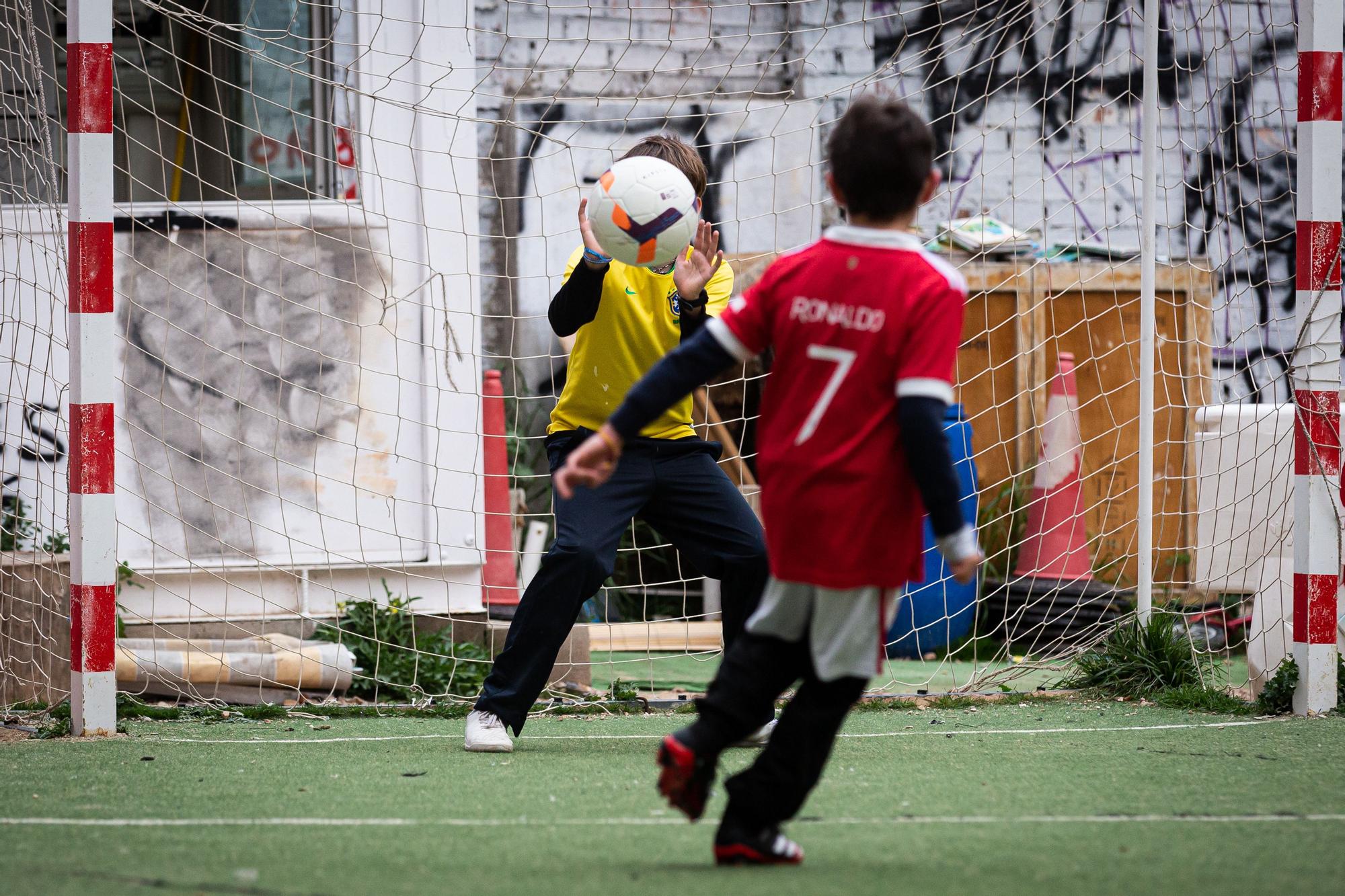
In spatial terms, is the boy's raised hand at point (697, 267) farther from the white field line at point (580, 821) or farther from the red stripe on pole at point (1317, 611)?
the red stripe on pole at point (1317, 611)

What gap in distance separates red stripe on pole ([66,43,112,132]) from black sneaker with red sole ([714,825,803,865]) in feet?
9.84

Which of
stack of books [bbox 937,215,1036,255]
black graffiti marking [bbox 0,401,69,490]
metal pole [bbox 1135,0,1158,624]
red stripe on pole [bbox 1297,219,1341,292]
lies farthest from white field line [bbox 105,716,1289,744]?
stack of books [bbox 937,215,1036,255]

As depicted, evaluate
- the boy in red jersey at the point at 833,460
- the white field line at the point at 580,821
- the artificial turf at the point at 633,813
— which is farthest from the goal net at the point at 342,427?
the boy in red jersey at the point at 833,460

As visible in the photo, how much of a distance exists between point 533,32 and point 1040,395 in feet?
12.9

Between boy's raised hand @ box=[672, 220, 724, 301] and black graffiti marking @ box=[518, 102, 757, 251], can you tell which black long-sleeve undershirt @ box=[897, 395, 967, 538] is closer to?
boy's raised hand @ box=[672, 220, 724, 301]

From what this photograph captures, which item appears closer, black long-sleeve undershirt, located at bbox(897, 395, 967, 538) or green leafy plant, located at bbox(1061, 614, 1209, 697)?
black long-sleeve undershirt, located at bbox(897, 395, 967, 538)

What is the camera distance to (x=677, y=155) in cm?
392

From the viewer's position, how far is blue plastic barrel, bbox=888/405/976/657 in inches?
258

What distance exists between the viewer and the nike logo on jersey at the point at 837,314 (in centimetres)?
242

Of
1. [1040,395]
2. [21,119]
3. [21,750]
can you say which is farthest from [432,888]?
[1040,395]

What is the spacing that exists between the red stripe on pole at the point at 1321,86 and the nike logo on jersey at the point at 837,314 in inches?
111

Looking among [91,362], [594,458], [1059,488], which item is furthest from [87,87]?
[1059,488]

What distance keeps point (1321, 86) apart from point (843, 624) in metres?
3.10

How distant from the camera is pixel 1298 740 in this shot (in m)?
4.01
